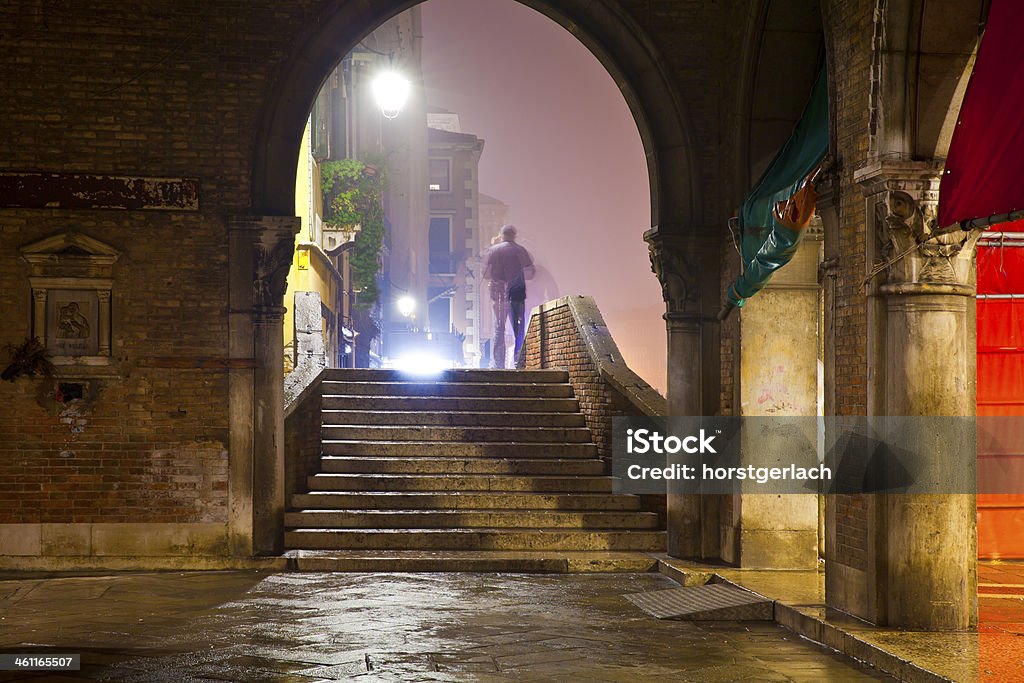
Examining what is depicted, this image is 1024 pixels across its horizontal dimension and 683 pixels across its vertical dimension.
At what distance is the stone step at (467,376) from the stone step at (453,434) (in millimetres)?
1378

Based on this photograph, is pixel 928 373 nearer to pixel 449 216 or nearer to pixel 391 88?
pixel 391 88

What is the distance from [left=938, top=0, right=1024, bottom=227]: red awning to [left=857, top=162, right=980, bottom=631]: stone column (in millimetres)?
239

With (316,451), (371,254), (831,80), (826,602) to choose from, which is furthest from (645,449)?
(371,254)

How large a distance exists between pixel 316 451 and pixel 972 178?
7.65 metres

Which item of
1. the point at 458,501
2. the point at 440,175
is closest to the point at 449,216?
the point at 440,175

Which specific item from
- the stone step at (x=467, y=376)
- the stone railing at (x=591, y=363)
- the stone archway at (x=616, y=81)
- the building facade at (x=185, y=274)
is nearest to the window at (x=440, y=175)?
the stone railing at (x=591, y=363)

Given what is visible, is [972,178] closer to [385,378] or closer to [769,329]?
[769,329]

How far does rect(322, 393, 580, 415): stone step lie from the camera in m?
13.9

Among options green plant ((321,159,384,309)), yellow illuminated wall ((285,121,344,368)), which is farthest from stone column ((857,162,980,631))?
green plant ((321,159,384,309))

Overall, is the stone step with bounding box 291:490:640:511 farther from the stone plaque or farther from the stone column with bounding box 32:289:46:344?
the stone column with bounding box 32:289:46:344

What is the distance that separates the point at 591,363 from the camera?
45.4 feet

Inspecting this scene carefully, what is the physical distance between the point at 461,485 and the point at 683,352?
2.74 meters

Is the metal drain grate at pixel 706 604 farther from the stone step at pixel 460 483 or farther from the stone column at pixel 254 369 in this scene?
the stone column at pixel 254 369

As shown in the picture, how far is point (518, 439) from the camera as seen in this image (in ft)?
43.4
